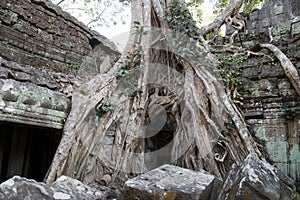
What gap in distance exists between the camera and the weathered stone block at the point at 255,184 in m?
1.84

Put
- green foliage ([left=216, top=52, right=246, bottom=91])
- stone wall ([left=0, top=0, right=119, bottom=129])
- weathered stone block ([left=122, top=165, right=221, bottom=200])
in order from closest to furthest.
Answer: weathered stone block ([left=122, top=165, right=221, bottom=200])
stone wall ([left=0, top=0, right=119, bottom=129])
green foliage ([left=216, top=52, right=246, bottom=91])

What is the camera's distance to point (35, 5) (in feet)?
13.9

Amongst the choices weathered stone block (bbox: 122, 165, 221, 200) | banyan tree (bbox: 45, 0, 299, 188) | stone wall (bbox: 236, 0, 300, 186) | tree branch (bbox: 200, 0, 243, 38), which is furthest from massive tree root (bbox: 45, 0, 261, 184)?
weathered stone block (bbox: 122, 165, 221, 200)

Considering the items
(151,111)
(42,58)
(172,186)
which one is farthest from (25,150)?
(172,186)

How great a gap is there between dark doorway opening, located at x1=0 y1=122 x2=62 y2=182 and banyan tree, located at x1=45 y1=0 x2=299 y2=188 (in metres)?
0.80

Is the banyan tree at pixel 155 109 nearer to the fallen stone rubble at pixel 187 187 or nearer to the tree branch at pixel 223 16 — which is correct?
the tree branch at pixel 223 16

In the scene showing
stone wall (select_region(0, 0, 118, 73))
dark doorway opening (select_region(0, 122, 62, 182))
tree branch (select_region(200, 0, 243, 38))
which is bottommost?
dark doorway opening (select_region(0, 122, 62, 182))

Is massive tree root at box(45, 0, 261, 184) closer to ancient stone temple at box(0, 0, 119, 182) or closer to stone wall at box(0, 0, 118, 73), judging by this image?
ancient stone temple at box(0, 0, 119, 182)

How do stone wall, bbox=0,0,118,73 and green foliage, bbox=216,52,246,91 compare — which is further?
stone wall, bbox=0,0,118,73

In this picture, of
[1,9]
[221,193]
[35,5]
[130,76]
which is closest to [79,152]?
[130,76]

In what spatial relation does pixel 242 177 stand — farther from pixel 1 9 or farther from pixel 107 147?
pixel 1 9

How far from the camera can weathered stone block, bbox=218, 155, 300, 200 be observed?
1.84m

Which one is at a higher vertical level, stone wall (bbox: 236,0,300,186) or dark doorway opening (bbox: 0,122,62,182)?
stone wall (bbox: 236,0,300,186)

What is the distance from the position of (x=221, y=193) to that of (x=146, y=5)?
2967 mm
